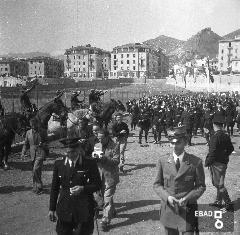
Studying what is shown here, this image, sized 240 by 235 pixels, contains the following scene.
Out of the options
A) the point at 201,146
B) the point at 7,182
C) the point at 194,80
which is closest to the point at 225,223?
the point at 7,182

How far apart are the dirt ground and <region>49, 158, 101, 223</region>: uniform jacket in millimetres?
2211

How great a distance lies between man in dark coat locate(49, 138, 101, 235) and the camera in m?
4.36

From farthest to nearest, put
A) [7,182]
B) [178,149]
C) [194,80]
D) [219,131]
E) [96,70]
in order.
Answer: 1. [96,70]
2. [194,80]
3. [7,182]
4. [219,131]
5. [178,149]

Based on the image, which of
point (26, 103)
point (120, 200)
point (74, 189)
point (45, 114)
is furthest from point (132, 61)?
point (74, 189)

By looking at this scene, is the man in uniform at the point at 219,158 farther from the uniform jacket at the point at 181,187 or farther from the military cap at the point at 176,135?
the military cap at the point at 176,135

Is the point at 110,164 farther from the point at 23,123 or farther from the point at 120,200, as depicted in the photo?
the point at 23,123

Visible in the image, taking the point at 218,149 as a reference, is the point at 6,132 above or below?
below

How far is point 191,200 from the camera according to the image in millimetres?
4402

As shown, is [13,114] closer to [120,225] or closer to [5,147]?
[5,147]

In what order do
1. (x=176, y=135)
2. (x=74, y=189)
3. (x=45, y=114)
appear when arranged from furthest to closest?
(x=45, y=114) < (x=176, y=135) < (x=74, y=189)

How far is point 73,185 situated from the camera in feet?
14.5

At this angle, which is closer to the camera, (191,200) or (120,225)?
(191,200)

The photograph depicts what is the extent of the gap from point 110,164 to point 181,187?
235 cm

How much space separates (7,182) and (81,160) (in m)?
6.07
